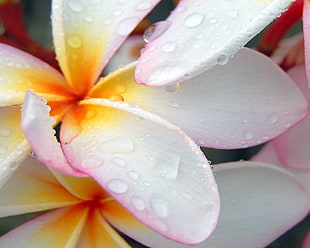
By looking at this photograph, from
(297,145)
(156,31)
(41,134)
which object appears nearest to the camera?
(41,134)

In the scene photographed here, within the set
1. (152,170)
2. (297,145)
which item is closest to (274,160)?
(297,145)

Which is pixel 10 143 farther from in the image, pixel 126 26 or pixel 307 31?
pixel 307 31

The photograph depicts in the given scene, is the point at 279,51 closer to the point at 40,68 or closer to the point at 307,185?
the point at 307,185

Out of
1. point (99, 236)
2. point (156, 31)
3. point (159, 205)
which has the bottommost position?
point (99, 236)

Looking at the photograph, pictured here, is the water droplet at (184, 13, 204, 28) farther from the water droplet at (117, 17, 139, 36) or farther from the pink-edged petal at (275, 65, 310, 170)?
the pink-edged petal at (275, 65, 310, 170)

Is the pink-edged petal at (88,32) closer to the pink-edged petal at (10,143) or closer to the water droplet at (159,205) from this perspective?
the pink-edged petal at (10,143)
